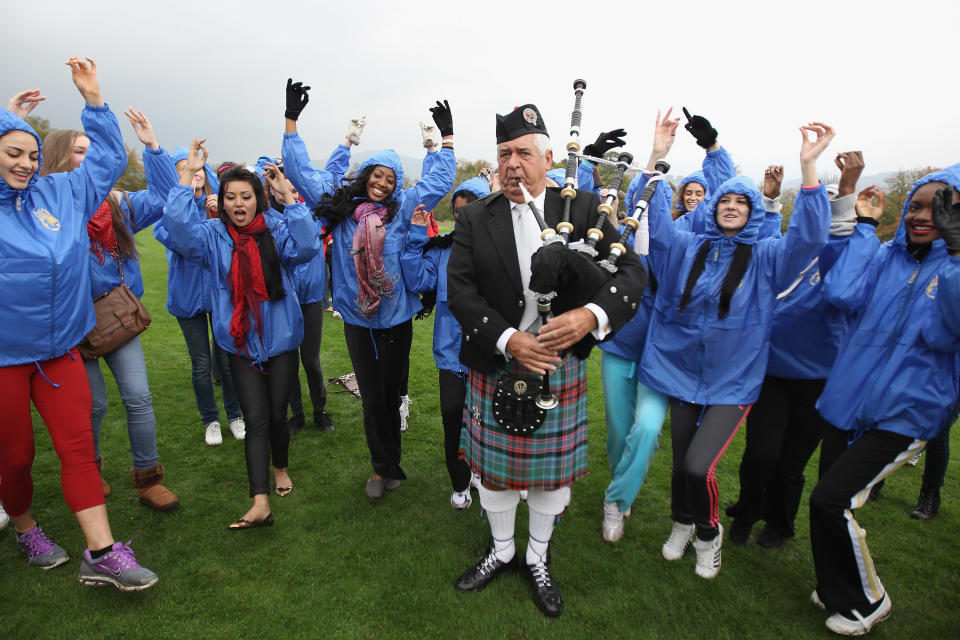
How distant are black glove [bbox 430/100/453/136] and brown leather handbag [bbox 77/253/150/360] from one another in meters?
2.46

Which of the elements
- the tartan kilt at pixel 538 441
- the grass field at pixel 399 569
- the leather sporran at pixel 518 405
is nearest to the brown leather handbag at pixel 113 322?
the grass field at pixel 399 569

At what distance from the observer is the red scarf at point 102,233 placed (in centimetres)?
364

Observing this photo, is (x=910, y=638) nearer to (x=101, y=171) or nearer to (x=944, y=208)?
(x=944, y=208)

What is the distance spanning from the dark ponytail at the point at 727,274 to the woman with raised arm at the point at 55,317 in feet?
11.4

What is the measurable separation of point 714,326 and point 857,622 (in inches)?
68.2

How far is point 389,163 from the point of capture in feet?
13.5

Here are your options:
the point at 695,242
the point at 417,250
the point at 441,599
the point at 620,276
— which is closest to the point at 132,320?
the point at 417,250

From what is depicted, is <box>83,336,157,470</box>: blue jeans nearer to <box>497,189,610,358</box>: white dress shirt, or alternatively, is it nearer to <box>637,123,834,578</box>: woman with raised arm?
<box>497,189,610,358</box>: white dress shirt

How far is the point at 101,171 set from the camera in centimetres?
321

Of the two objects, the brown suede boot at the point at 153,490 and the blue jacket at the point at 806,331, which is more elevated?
the blue jacket at the point at 806,331

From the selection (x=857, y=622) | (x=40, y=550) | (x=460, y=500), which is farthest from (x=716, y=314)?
(x=40, y=550)

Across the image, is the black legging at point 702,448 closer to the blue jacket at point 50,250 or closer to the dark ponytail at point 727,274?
the dark ponytail at point 727,274

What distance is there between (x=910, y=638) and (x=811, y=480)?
1.87m

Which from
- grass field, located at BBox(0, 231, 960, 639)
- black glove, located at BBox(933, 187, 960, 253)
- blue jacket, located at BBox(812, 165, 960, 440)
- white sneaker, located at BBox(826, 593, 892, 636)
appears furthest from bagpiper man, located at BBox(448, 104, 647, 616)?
white sneaker, located at BBox(826, 593, 892, 636)
